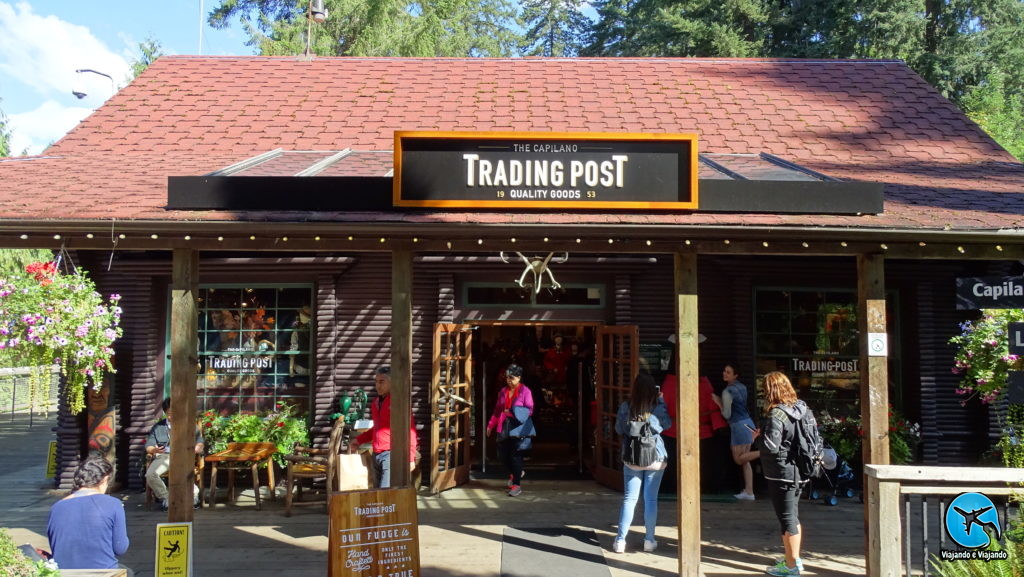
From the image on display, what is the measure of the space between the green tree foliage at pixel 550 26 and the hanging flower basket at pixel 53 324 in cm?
3201

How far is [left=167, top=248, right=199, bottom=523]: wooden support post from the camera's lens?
18.8 ft

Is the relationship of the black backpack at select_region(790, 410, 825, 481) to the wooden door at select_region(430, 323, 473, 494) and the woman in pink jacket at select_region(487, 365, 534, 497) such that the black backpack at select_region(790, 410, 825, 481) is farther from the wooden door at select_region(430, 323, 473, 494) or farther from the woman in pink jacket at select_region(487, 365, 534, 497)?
the wooden door at select_region(430, 323, 473, 494)

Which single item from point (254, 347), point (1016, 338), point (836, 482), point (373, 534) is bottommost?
point (836, 482)

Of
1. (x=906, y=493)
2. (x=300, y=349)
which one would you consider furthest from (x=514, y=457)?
(x=906, y=493)

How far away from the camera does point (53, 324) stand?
17.5 ft

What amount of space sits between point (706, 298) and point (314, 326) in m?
5.03

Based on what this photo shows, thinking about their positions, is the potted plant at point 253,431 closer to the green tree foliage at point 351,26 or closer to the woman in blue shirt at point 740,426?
the woman in blue shirt at point 740,426

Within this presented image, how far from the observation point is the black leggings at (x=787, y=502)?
5844 mm

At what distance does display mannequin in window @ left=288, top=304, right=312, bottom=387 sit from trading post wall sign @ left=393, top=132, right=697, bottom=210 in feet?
14.4

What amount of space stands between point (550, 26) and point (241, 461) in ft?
103

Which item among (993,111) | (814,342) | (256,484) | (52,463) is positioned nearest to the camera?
(256,484)

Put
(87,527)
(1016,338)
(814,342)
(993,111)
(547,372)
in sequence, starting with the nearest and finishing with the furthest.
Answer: (87,527) < (1016,338) < (814,342) < (547,372) < (993,111)

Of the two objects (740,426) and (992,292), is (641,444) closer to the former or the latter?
(740,426)

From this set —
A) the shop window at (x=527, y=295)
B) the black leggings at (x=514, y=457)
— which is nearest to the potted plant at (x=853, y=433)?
the shop window at (x=527, y=295)
